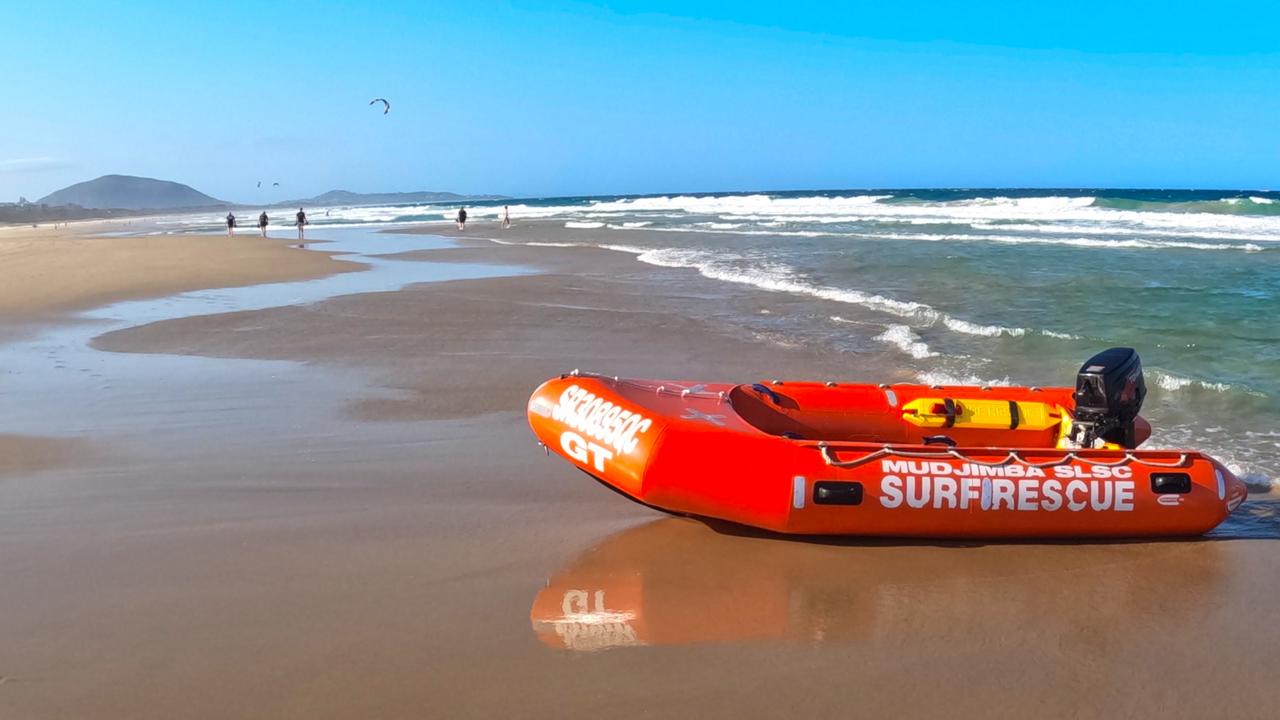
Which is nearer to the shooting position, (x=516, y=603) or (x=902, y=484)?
(x=516, y=603)

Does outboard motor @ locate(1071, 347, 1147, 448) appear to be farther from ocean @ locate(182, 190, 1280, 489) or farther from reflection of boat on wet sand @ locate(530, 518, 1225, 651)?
ocean @ locate(182, 190, 1280, 489)

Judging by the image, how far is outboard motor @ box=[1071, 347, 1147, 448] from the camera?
4887 millimetres

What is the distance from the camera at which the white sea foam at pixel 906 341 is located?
8962mm

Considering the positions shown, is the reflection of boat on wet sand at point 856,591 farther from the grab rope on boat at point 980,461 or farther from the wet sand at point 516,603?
the grab rope on boat at point 980,461

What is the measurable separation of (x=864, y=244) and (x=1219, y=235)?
891cm

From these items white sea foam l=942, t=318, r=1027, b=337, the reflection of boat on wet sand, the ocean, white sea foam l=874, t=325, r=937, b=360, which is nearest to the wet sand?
the reflection of boat on wet sand

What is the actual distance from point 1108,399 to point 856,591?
1.92 m

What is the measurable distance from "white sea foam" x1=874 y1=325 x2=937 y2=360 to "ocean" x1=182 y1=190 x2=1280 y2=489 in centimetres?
3

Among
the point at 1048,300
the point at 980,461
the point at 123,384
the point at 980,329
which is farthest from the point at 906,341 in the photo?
the point at 123,384

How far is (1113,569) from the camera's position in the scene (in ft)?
13.7

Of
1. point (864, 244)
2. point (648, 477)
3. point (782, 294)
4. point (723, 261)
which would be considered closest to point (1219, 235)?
point (864, 244)

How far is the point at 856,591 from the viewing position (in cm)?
392

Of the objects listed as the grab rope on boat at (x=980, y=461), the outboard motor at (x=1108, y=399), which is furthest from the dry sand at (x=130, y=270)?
the outboard motor at (x=1108, y=399)

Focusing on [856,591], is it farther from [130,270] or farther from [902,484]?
[130,270]
